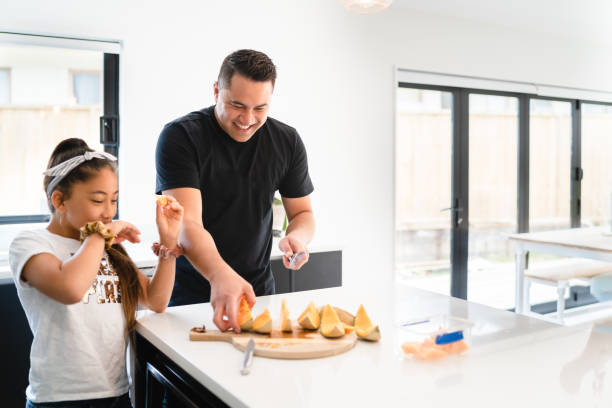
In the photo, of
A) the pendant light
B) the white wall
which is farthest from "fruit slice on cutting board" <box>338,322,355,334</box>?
the white wall

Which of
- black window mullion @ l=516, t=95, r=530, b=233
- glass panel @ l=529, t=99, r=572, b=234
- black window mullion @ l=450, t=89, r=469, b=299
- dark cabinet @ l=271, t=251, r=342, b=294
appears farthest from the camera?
glass panel @ l=529, t=99, r=572, b=234

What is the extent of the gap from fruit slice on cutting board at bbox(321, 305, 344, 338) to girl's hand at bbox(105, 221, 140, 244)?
0.48 metres

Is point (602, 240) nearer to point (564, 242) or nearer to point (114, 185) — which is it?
point (564, 242)

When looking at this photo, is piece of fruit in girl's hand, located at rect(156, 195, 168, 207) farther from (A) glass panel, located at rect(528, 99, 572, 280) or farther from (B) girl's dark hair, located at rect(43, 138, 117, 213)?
(A) glass panel, located at rect(528, 99, 572, 280)

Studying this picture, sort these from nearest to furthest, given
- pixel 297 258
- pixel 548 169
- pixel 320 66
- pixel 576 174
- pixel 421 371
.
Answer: pixel 421 371 < pixel 297 258 < pixel 320 66 < pixel 548 169 < pixel 576 174

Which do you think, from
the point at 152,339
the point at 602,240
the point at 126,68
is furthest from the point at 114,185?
the point at 602,240

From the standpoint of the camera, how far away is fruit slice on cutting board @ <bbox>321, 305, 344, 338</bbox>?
114 cm

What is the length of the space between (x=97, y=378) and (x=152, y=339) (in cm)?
14

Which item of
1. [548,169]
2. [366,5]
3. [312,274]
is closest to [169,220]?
[366,5]

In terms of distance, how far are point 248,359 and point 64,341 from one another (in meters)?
0.46

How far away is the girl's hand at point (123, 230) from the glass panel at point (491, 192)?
12.6ft

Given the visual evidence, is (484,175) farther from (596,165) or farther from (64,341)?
(64,341)

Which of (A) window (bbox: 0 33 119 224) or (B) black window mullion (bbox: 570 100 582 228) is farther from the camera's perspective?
(B) black window mullion (bbox: 570 100 582 228)

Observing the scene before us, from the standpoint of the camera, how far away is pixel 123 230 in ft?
4.18
